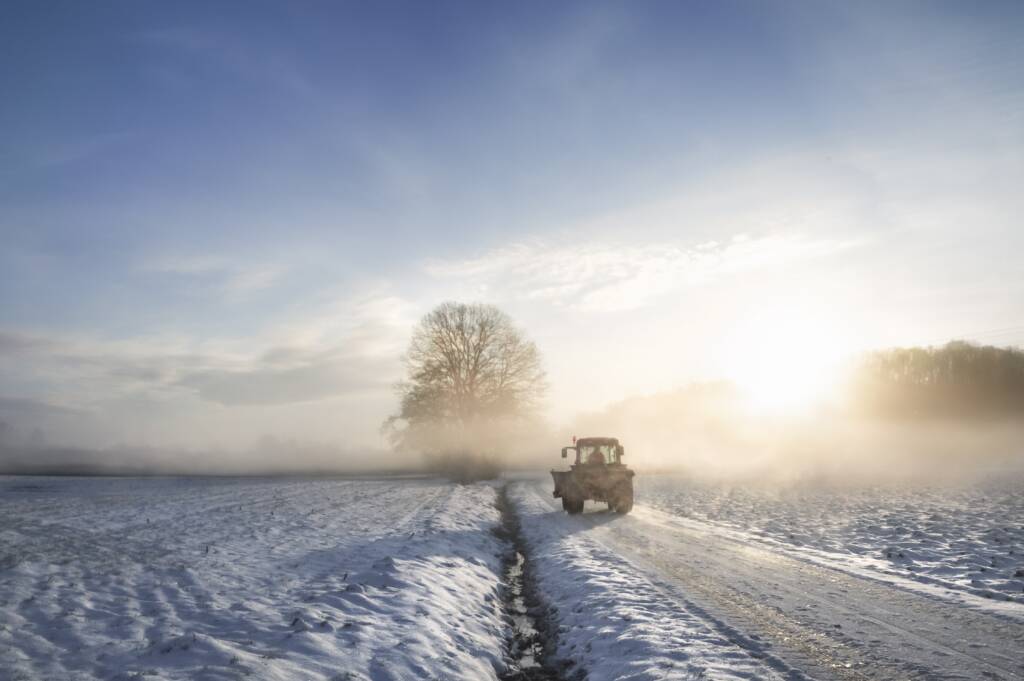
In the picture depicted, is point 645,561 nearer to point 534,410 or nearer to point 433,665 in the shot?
point 433,665

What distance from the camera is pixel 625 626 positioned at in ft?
25.5

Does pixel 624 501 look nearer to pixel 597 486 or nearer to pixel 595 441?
pixel 597 486

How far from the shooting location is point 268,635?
7.07m

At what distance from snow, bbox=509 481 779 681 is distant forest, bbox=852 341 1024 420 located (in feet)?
227

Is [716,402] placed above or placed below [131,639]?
above

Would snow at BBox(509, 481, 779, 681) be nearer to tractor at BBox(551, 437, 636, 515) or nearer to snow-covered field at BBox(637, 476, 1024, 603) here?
snow-covered field at BBox(637, 476, 1024, 603)

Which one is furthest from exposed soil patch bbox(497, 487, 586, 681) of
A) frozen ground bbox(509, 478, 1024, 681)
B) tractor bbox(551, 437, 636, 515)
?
tractor bbox(551, 437, 636, 515)

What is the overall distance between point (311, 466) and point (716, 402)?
6474 centimetres

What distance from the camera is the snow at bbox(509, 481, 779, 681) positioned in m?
6.25

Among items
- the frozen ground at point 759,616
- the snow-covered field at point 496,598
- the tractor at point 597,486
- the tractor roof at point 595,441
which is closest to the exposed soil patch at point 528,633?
the snow-covered field at point 496,598

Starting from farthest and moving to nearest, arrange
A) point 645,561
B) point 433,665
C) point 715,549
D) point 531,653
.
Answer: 1. point 715,549
2. point 645,561
3. point 531,653
4. point 433,665

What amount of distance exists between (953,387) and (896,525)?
65.1 meters

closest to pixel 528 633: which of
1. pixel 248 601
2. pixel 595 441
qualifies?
pixel 248 601

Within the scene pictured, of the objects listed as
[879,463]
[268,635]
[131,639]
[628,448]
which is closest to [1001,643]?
[268,635]
